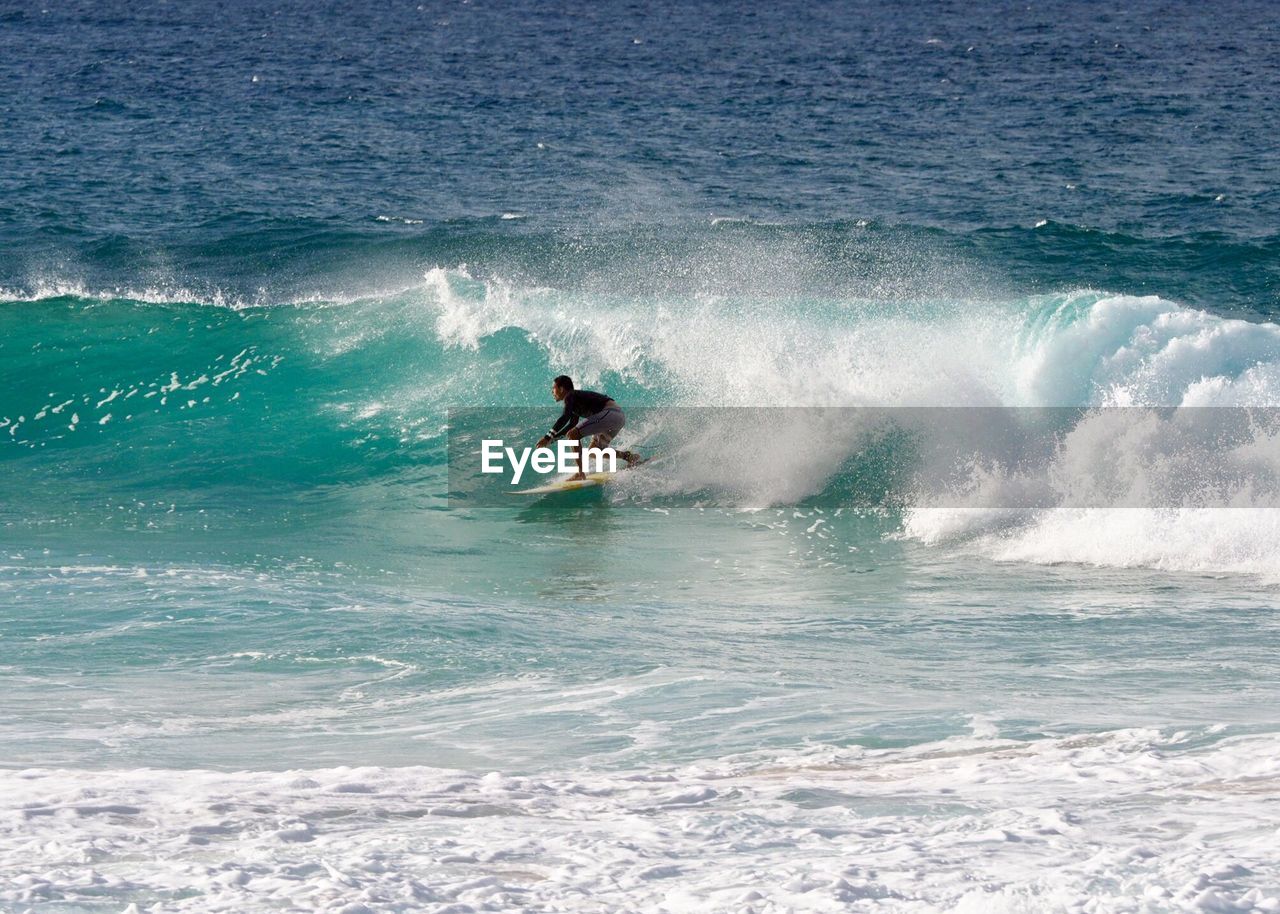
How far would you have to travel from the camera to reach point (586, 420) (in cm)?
1402

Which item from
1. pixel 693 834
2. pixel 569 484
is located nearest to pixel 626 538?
pixel 569 484

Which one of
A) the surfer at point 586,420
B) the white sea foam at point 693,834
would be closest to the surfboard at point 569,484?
the surfer at point 586,420

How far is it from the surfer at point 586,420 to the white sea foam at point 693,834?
286 inches

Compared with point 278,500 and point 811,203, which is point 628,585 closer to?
point 278,500

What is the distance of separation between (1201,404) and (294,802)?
10.0 metres

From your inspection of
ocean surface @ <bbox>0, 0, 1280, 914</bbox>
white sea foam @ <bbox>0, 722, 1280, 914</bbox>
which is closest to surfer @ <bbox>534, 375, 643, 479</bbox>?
ocean surface @ <bbox>0, 0, 1280, 914</bbox>

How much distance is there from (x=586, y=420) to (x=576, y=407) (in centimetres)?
33

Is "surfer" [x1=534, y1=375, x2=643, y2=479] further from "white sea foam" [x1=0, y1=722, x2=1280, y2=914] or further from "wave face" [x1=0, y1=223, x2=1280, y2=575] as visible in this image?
"white sea foam" [x1=0, y1=722, x2=1280, y2=914]

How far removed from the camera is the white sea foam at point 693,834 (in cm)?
510

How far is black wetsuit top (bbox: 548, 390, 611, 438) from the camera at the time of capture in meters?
13.7

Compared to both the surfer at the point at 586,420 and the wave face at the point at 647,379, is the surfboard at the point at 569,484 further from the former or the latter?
the wave face at the point at 647,379

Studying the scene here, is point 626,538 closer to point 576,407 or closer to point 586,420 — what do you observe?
point 576,407

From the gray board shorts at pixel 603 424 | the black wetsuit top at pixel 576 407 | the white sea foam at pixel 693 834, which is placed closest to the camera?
the white sea foam at pixel 693 834

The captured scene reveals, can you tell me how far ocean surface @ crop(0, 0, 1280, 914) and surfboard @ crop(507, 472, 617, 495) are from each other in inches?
8.7
